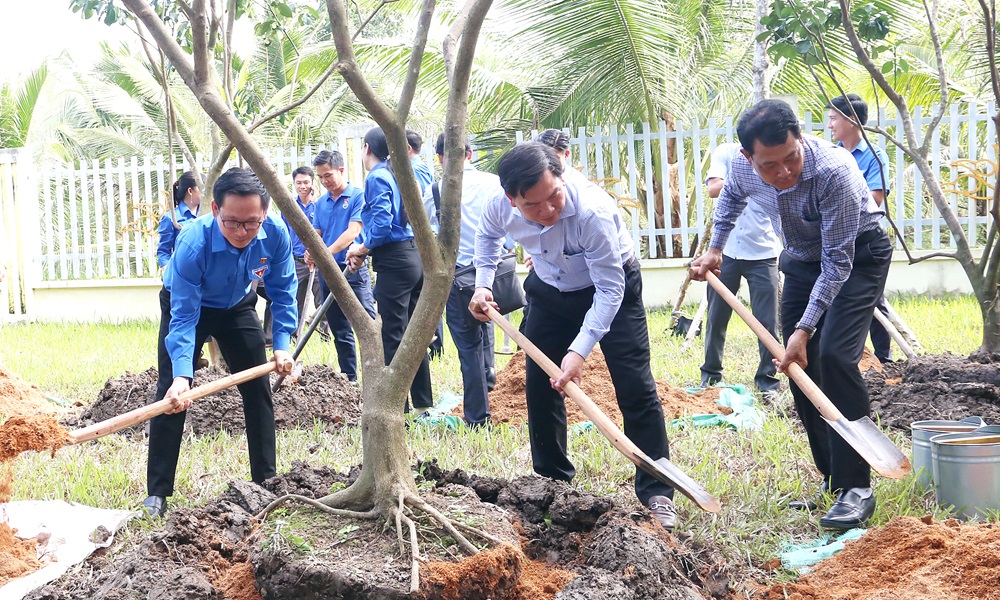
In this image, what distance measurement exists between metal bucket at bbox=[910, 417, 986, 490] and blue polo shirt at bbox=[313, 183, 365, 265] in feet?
15.3

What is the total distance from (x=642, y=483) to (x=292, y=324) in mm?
1840

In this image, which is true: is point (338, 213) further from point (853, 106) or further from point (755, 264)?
point (853, 106)

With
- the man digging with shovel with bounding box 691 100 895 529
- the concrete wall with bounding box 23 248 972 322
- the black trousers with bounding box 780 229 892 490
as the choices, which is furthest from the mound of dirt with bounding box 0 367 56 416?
the black trousers with bounding box 780 229 892 490

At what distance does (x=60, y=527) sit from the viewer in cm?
380

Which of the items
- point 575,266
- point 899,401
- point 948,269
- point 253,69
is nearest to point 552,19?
point 948,269

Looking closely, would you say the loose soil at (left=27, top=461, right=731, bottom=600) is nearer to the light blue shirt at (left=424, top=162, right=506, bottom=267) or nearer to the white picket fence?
the light blue shirt at (left=424, top=162, right=506, bottom=267)

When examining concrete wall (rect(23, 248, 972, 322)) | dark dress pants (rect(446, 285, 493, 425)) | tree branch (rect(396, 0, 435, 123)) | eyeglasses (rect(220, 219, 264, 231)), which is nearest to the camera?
tree branch (rect(396, 0, 435, 123))

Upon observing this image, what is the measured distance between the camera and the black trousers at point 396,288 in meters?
6.00

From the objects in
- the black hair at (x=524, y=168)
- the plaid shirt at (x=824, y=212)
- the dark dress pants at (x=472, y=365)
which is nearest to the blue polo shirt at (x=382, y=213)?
the dark dress pants at (x=472, y=365)

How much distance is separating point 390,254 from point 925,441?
3510mm

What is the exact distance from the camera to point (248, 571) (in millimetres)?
3027

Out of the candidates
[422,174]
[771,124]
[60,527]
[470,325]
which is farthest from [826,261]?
[422,174]

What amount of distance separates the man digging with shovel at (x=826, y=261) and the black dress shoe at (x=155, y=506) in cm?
281

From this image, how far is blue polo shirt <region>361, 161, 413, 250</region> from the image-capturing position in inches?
234
